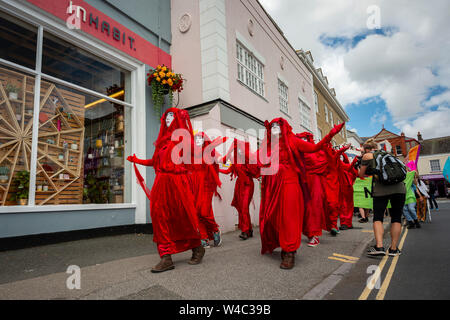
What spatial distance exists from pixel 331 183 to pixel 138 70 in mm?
6012

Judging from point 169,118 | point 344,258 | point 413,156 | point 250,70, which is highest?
point 250,70

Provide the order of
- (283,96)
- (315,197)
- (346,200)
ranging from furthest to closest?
(283,96) < (346,200) < (315,197)

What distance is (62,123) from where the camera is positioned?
6.23 meters

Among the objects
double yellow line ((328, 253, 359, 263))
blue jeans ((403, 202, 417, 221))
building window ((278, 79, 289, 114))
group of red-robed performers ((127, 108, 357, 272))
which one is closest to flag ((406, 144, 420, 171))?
blue jeans ((403, 202, 417, 221))

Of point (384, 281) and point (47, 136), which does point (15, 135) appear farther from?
point (384, 281)

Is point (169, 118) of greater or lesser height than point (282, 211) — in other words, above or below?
above

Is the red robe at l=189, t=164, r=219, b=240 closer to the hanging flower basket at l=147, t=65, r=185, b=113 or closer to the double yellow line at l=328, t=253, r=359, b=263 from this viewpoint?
the double yellow line at l=328, t=253, r=359, b=263

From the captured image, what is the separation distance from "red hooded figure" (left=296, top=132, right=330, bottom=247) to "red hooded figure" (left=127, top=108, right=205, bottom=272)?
2.20 m

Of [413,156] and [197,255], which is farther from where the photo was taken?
[413,156]

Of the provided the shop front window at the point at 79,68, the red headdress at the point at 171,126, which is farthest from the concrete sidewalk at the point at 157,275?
the shop front window at the point at 79,68

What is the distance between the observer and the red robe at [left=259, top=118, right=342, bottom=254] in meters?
3.98

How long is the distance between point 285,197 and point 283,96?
11.1 metres

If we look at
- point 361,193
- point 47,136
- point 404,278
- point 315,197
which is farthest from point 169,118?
point 361,193
